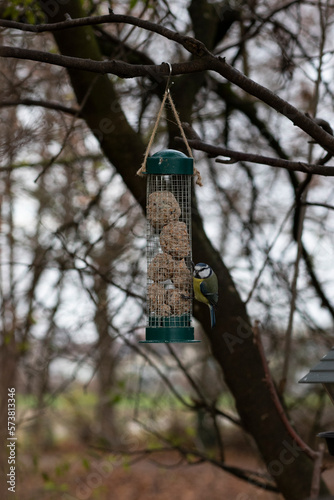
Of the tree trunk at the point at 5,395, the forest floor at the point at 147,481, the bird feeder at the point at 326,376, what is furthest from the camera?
the forest floor at the point at 147,481

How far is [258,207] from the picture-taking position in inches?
274

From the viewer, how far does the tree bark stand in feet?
11.5

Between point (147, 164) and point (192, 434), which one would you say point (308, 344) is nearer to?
point (192, 434)

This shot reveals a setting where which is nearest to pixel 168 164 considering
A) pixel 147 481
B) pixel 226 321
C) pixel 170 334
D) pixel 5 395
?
pixel 170 334

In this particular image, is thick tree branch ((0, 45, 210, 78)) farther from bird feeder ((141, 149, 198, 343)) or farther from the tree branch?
bird feeder ((141, 149, 198, 343))

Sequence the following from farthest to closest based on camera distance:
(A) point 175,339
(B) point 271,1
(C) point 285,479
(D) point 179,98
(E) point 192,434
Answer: (E) point 192,434 → (B) point 271,1 → (D) point 179,98 → (C) point 285,479 → (A) point 175,339

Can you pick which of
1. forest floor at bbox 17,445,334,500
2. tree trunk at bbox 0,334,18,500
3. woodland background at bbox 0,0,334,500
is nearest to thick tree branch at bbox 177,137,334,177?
woodland background at bbox 0,0,334,500

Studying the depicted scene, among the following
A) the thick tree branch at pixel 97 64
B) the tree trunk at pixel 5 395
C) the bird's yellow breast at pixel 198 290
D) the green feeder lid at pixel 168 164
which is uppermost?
the thick tree branch at pixel 97 64

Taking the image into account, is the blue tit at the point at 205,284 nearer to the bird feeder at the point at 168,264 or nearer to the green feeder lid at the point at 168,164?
the bird feeder at the point at 168,264

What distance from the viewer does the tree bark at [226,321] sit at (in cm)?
351

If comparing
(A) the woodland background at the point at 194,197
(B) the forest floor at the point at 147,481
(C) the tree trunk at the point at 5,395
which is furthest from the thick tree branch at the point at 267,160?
(B) the forest floor at the point at 147,481

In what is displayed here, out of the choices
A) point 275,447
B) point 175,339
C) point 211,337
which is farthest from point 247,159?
point 275,447

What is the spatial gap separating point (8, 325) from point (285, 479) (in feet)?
12.3

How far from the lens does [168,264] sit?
2752 millimetres
